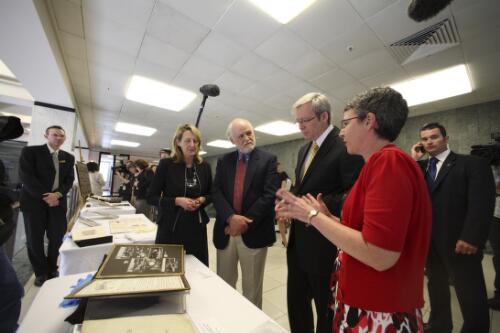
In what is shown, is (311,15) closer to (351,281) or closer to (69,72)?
(351,281)

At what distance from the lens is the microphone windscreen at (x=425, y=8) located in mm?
1185

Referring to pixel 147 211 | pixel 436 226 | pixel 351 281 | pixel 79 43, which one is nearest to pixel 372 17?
pixel 436 226

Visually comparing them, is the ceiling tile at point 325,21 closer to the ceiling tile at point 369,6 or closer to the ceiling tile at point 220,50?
the ceiling tile at point 369,6

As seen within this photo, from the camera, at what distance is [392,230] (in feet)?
1.97

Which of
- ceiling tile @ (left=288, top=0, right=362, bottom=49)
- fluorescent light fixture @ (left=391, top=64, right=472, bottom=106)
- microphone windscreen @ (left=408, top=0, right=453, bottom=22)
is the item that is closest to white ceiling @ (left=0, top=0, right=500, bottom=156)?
ceiling tile @ (left=288, top=0, right=362, bottom=49)

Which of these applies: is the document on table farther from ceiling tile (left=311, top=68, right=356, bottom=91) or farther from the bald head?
ceiling tile (left=311, top=68, right=356, bottom=91)

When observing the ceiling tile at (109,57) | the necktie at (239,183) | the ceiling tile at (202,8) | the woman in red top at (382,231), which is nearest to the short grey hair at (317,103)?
the woman in red top at (382,231)

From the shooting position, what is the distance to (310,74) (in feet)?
11.8

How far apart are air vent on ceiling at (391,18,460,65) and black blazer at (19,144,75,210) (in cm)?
450

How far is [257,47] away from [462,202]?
2795 millimetres

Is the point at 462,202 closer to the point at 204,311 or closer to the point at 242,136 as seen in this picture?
the point at 242,136

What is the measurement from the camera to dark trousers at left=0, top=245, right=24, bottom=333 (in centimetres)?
87

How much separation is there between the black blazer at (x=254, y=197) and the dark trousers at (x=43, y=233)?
215 cm

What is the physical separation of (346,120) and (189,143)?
103cm
